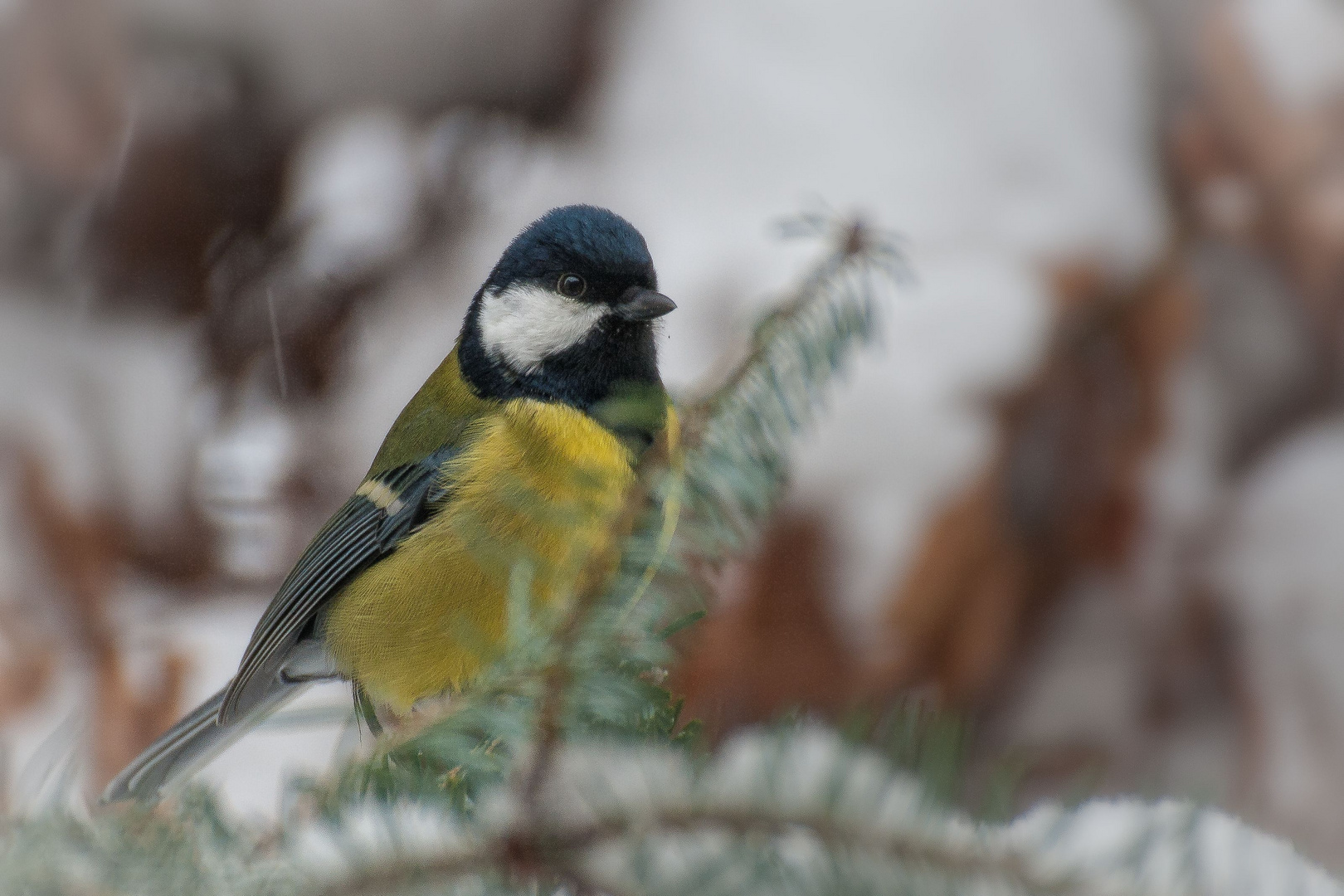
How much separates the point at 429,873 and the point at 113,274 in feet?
4.43

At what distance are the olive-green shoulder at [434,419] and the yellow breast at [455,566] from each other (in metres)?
0.03

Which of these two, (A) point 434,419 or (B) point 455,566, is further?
(A) point 434,419

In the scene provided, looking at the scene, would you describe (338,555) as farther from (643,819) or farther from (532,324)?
(643,819)

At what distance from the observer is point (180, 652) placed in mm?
1285

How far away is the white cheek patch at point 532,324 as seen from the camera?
30.5 inches

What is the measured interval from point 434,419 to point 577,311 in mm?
149

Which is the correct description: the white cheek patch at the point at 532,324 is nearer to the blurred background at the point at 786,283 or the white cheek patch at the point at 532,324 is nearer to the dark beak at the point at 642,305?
the dark beak at the point at 642,305

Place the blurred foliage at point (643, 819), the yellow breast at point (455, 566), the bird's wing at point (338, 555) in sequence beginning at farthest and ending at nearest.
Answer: the bird's wing at point (338, 555) → the yellow breast at point (455, 566) → the blurred foliage at point (643, 819)

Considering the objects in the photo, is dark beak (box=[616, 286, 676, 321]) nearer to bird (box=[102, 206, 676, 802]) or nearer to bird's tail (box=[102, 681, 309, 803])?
bird (box=[102, 206, 676, 802])

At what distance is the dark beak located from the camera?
74 cm

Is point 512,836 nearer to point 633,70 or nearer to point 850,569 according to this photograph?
point 850,569

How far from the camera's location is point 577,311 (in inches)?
30.5

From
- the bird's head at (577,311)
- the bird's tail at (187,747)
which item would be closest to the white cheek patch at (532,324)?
the bird's head at (577,311)

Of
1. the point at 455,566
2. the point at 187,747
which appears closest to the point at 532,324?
the point at 455,566
